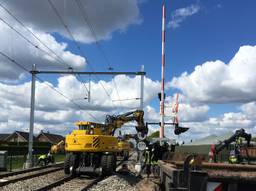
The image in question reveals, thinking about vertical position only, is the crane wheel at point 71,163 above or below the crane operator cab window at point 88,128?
below

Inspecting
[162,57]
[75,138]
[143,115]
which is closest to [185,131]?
[162,57]

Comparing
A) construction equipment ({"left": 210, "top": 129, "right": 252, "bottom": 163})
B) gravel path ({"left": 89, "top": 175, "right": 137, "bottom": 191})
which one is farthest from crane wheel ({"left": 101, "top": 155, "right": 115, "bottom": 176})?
construction equipment ({"left": 210, "top": 129, "right": 252, "bottom": 163})

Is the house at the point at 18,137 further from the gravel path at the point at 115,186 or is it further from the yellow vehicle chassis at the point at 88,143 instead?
the gravel path at the point at 115,186

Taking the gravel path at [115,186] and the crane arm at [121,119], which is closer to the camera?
the gravel path at [115,186]

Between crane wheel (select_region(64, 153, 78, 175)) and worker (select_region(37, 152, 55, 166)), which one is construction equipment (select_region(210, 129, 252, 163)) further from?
worker (select_region(37, 152, 55, 166))

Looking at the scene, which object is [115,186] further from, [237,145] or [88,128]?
[88,128]

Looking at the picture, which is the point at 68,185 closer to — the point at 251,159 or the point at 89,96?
the point at 251,159

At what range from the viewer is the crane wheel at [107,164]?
22.8m

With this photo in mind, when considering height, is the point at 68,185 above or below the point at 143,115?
below

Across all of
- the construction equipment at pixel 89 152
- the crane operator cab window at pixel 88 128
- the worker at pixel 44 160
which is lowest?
the worker at pixel 44 160

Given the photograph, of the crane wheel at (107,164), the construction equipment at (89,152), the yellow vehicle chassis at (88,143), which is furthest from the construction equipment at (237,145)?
the yellow vehicle chassis at (88,143)

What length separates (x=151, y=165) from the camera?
14.4 m

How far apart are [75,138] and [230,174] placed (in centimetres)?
1946

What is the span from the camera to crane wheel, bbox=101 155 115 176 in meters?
22.8
